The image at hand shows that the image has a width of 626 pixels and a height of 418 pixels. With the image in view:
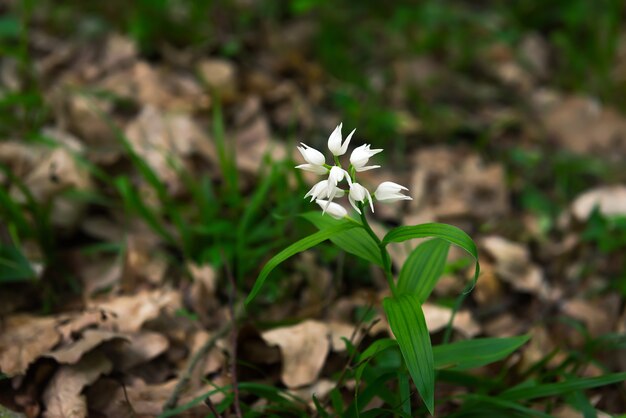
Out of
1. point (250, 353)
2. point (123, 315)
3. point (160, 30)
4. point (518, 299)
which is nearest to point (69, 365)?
point (123, 315)

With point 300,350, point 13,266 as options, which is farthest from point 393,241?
point 13,266

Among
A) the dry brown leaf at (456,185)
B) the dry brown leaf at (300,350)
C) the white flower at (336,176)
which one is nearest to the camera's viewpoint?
the white flower at (336,176)

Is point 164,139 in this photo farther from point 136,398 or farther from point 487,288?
point 487,288

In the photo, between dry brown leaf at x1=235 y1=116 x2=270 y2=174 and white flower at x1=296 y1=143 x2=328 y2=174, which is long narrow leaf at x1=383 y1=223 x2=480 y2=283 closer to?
white flower at x1=296 y1=143 x2=328 y2=174

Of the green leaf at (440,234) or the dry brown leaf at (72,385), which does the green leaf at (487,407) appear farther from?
the dry brown leaf at (72,385)

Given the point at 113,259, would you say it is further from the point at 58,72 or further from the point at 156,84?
the point at 58,72

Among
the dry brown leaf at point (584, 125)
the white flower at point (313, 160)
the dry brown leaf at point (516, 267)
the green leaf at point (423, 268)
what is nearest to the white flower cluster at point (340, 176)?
the white flower at point (313, 160)
